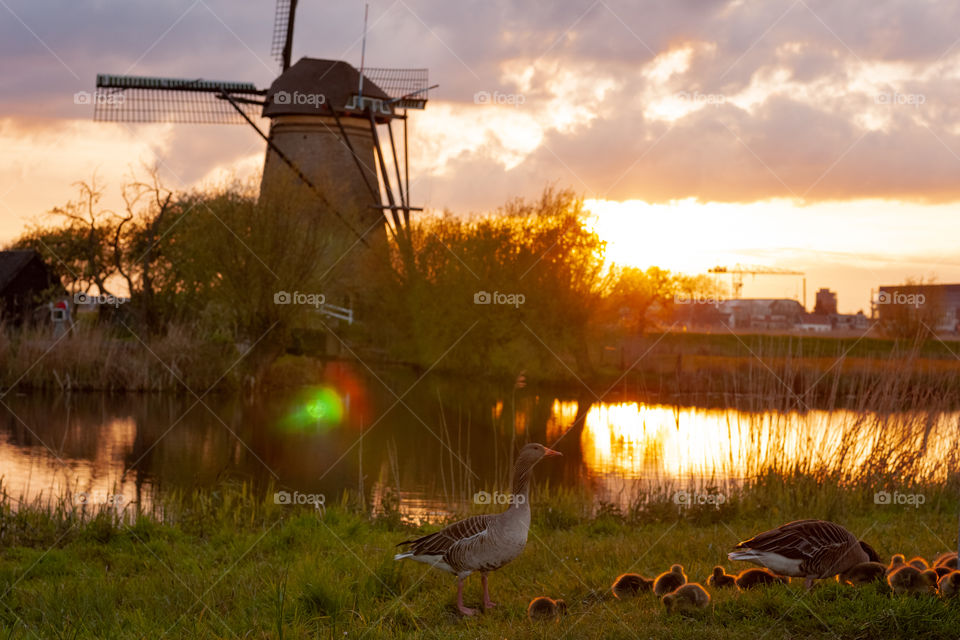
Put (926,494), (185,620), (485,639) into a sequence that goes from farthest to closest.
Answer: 1. (926,494)
2. (185,620)
3. (485,639)

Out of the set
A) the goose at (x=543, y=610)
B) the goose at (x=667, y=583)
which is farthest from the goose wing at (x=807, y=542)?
the goose at (x=543, y=610)

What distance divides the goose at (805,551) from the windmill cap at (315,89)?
39639 mm

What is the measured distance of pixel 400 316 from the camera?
42.2 metres

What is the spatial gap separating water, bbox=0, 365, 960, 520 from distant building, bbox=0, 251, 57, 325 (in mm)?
19606

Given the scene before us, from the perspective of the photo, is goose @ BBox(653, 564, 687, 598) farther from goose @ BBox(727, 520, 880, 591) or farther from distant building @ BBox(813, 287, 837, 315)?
distant building @ BBox(813, 287, 837, 315)

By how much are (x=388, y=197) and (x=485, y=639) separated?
132ft

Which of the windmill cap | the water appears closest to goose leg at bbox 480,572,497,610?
the water

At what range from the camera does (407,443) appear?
2292 centimetres

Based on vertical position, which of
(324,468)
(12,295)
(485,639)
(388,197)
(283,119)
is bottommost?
(324,468)

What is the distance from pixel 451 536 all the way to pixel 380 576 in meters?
1.04

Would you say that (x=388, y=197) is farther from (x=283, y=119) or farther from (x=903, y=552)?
(x=903, y=552)

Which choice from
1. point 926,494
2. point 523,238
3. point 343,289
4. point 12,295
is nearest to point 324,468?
point 926,494

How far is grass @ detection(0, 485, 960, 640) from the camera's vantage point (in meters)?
6.12

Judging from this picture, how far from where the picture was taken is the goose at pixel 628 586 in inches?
274
